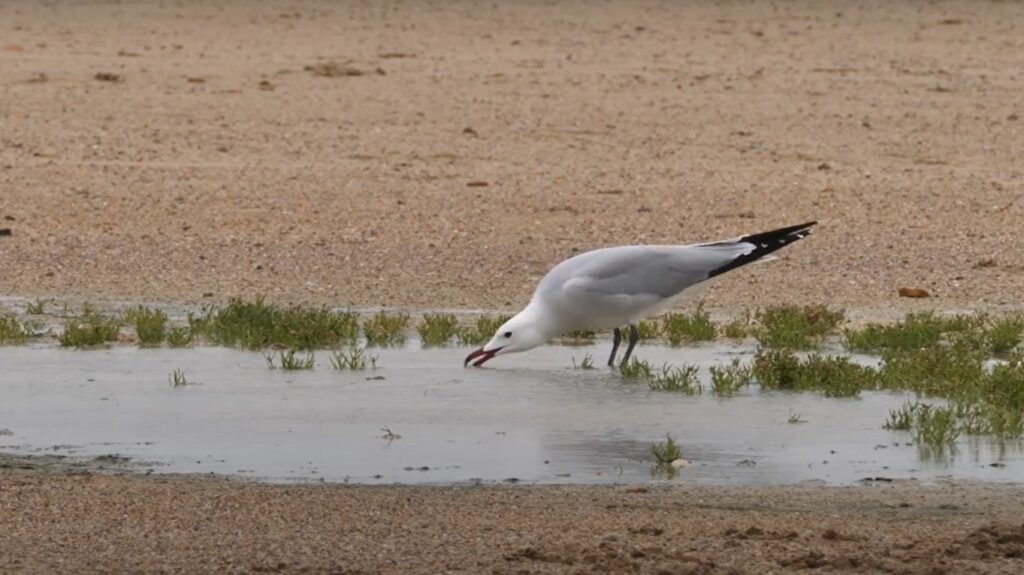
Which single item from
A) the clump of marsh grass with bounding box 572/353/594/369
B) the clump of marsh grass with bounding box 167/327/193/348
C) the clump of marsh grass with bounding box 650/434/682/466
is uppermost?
the clump of marsh grass with bounding box 167/327/193/348

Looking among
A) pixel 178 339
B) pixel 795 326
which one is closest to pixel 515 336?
pixel 795 326

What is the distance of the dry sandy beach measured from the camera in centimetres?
651

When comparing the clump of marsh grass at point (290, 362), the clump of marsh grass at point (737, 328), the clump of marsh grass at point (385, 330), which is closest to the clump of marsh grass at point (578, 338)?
the clump of marsh grass at point (737, 328)

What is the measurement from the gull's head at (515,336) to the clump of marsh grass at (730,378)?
79 centimetres

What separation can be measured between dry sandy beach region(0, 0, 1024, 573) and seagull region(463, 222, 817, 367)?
149 cm

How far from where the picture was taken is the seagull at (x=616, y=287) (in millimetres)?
9547

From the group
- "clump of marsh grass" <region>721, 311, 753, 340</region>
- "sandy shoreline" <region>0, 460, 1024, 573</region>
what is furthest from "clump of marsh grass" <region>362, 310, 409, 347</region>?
"sandy shoreline" <region>0, 460, 1024, 573</region>

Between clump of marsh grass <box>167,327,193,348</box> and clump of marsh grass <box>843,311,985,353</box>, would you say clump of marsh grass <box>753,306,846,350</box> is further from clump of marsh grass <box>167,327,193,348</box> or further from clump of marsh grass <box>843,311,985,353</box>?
clump of marsh grass <box>167,327,193,348</box>

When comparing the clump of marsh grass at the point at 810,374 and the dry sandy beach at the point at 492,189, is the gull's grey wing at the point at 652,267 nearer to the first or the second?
the clump of marsh grass at the point at 810,374

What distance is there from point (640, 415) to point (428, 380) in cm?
112

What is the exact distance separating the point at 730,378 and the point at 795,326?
3.92 ft

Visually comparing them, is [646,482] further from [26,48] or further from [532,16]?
[532,16]

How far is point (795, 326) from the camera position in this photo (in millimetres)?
10195

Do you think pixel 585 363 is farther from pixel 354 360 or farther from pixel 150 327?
pixel 150 327
